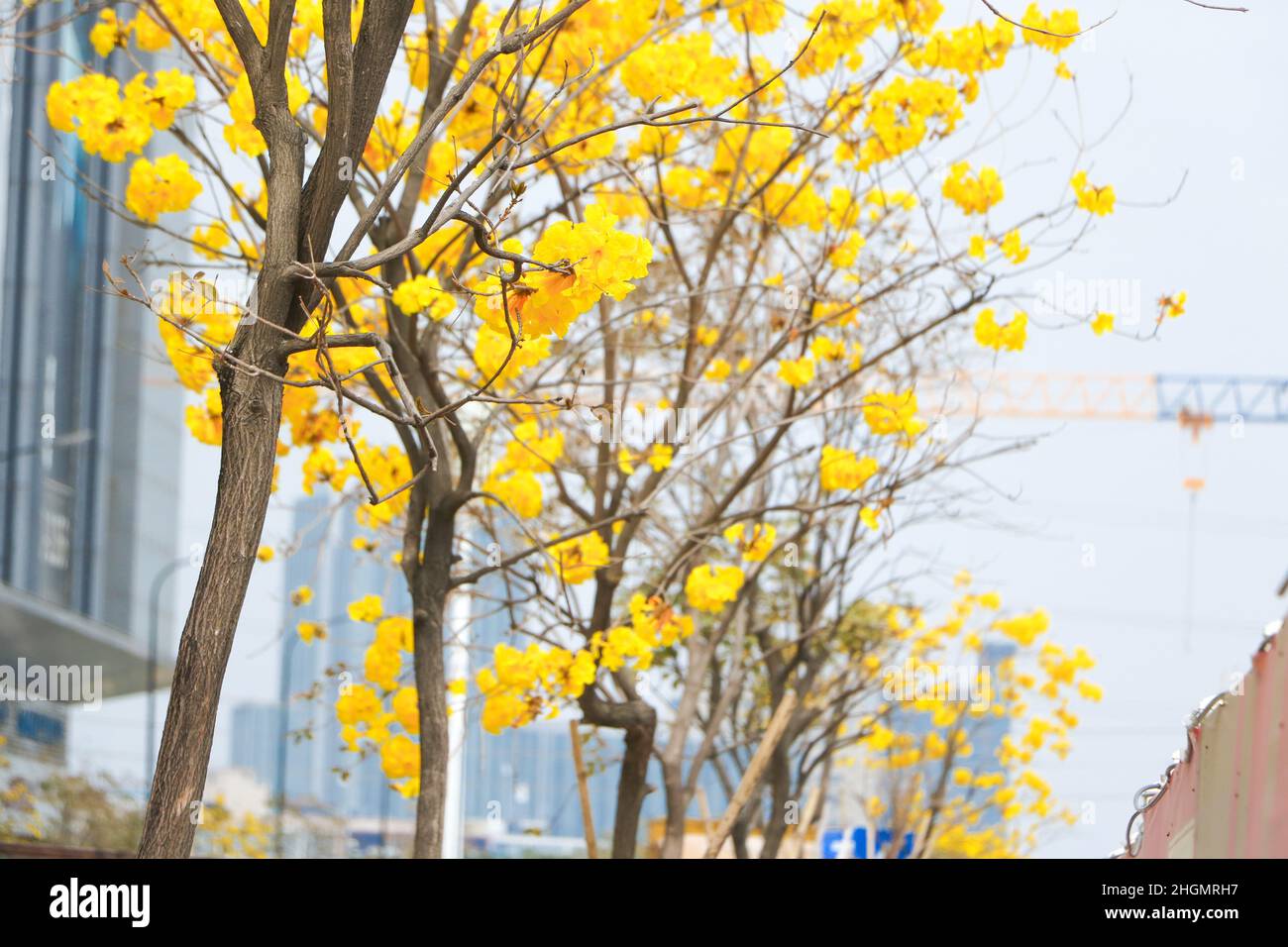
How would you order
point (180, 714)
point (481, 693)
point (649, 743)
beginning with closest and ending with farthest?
1. point (180, 714)
2. point (481, 693)
3. point (649, 743)

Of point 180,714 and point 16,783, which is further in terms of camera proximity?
point 16,783

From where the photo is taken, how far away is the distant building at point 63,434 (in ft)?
98.1

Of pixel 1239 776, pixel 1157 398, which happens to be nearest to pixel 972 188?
pixel 1239 776

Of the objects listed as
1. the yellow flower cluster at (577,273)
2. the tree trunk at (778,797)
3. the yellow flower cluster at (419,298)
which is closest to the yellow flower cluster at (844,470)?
the yellow flower cluster at (419,298)

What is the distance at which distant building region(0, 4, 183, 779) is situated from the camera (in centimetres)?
2991

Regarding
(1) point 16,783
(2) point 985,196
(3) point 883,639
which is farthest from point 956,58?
(1) point 16,783

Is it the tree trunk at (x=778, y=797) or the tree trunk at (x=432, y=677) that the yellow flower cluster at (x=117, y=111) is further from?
the tree trunk at (x=778, y=797)

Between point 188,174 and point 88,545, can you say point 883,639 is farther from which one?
point 88,545

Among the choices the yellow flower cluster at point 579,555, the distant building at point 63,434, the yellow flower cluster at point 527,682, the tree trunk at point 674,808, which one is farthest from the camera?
the distant building at point 63,434

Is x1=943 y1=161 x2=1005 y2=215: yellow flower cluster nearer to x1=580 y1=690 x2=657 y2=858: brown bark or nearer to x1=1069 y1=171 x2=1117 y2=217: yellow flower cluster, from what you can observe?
x1=1069 y1=171 x2=1117 y2=217: yellow flower cluster

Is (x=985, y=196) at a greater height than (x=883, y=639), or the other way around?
(x=985, y=196)

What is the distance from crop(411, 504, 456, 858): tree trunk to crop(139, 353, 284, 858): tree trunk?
2184mm

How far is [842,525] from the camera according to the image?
10.7 meters

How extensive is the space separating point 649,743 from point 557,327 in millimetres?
4134
